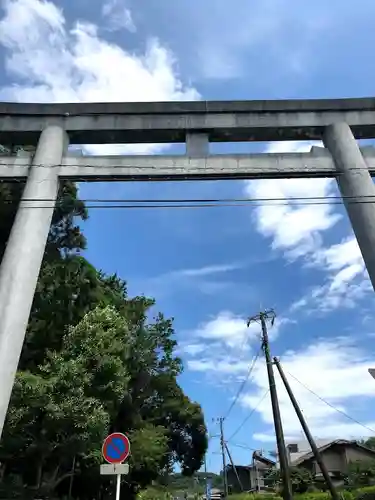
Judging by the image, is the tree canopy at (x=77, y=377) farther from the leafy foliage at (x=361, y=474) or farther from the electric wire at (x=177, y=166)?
the leafy foliage at (x=361, y=474)

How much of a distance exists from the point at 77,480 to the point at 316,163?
17795mm

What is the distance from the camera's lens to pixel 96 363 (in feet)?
43.9

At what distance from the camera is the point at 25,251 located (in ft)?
23.9

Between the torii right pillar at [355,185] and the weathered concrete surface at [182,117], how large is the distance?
434 mm

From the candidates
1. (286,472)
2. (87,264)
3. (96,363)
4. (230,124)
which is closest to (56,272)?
(87,264)

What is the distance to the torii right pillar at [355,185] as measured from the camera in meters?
7.39

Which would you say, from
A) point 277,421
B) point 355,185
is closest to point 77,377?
point 355,185

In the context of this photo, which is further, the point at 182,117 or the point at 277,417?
the point at 277,417

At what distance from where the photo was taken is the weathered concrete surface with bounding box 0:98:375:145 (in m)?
8.81

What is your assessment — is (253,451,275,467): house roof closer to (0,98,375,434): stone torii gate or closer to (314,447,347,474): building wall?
(314,447,347,474): building wall

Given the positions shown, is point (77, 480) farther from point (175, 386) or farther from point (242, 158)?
point (242, 158)

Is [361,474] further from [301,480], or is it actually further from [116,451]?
[116,451]

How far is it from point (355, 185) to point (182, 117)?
350cm

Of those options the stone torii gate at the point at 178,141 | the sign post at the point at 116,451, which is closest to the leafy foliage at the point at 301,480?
the stone torii gate at the point at 178,141
